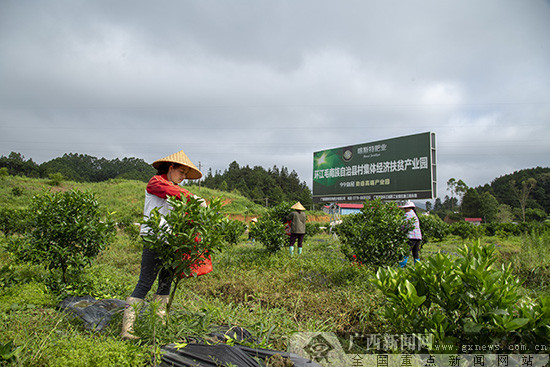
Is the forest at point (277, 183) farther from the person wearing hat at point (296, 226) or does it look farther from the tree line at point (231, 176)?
the person wearing hat at point (296, 226)

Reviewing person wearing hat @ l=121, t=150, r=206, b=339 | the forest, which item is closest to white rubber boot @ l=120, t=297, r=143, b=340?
person wearing hat @ l=121, t=150, r=206, b=339

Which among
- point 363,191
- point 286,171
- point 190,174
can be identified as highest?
point 286,171

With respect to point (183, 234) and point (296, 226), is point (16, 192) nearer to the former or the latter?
point (296, 226)

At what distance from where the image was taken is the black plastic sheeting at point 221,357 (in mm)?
Answer: 2127

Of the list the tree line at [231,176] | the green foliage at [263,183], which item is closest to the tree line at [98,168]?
the tree line at [231,176]

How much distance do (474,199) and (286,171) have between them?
38.0 meters

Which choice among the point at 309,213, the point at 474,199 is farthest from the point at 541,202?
the point at 309,213

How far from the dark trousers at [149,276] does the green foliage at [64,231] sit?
1.71 metres

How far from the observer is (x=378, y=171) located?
15.2 m

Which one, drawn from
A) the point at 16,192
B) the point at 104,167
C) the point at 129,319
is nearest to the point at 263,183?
the point at 104,167

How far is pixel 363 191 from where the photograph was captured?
15.8 meters

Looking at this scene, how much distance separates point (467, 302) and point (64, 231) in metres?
4.28

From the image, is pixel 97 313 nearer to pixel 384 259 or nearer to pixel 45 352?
pixel 45 352

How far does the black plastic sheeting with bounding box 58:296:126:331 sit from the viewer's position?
115 inches
